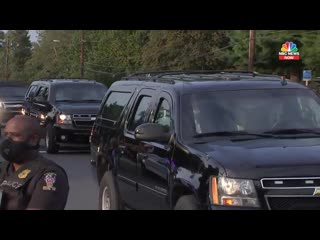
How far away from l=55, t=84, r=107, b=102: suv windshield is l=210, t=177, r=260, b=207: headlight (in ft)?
44.7

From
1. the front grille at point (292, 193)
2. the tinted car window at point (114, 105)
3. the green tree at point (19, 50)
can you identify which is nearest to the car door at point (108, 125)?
the tinted car window at point (114, 105)

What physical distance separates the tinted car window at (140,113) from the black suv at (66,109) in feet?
32.5

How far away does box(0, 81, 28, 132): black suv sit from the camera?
87.0ft

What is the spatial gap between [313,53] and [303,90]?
130 feet

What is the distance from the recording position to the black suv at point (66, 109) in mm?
17609

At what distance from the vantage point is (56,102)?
1845 centimetres

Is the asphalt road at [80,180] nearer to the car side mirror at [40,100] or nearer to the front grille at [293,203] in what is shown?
the car side mirror at [40,100]

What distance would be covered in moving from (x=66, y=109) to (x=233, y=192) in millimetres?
12890

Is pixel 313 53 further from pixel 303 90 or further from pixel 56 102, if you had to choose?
pixel 303 90

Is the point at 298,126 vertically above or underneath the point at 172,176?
above

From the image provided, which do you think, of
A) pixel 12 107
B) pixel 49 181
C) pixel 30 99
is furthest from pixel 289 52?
pixel 49 181

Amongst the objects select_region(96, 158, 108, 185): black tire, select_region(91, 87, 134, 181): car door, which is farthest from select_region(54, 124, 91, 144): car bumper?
select_region(96, 158, 108, 185): black tire

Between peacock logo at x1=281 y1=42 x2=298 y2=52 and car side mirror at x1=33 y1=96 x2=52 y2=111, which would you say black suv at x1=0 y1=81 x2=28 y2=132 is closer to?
car side mirror at x1=33 y1=96 x2=52 y2=111
